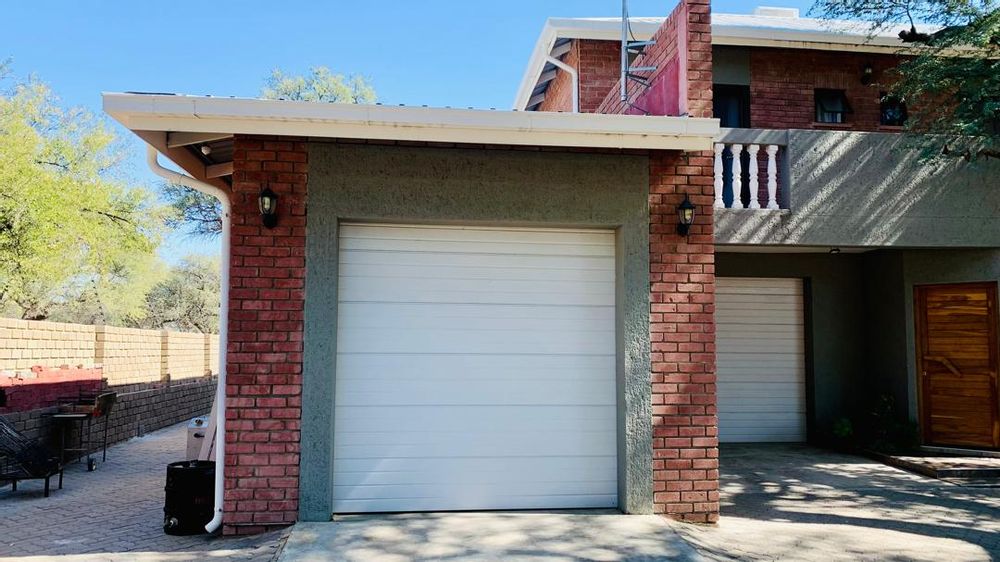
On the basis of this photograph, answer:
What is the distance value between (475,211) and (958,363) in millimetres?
6931

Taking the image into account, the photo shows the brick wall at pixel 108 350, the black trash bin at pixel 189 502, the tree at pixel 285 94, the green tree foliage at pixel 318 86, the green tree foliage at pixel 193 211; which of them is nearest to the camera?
the black trash bin at pixel 189 502

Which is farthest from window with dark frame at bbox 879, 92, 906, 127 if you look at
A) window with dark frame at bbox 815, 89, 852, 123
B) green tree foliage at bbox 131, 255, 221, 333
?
green tree foliage at bbox 131, 255, 221, 333

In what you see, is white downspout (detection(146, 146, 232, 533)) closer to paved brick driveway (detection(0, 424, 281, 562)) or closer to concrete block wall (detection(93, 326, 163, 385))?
paved brick driveway (detection(0, 424, 281, 562))

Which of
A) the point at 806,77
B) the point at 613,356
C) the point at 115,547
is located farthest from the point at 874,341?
the point at 115,547

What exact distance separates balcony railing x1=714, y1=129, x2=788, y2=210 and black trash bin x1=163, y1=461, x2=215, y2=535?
594 cm

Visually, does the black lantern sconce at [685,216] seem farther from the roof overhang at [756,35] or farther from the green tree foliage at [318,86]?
the green tree foliage at [318,86]

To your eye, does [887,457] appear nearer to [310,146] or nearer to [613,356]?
[613,356]

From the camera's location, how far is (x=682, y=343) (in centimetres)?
601

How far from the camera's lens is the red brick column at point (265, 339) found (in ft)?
18.0

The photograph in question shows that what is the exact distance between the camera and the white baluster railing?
8312mm

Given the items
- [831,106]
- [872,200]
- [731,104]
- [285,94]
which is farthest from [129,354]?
[285,94]

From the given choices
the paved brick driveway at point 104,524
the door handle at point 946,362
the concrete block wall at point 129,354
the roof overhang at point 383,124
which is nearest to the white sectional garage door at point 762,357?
the door handle at point 946,362

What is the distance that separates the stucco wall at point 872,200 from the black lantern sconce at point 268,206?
4931mm

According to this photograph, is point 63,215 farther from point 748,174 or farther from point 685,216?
point 685,216
